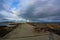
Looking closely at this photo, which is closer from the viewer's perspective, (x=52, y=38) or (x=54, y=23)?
(x=52, y=38)

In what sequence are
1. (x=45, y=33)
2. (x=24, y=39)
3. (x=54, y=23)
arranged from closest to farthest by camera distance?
(x=54, y=23) < (x=24, y=39) < (x=45, y=33)

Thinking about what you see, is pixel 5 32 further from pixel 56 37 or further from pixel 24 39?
pixel 56 37

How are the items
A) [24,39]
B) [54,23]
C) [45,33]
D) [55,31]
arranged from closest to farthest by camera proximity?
[55,31] < [54,23] < [24,39] < [45,33]

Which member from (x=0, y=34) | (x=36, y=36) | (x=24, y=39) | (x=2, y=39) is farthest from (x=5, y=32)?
(x=36, y=36)

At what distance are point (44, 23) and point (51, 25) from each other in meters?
0.14

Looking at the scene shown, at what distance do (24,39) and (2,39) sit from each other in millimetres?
431

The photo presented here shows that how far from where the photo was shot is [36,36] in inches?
95.0

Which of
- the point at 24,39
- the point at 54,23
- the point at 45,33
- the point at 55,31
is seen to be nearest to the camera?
the point at 55,31

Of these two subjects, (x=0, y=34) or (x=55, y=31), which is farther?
(x=0, y=34)

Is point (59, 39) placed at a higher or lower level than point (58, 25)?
lower

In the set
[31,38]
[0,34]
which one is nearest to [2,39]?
[0,34]

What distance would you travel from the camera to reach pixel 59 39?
2.21m

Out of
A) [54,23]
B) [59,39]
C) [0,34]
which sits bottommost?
[59,39]

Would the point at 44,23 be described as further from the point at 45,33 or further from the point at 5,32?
the point at 5,32
